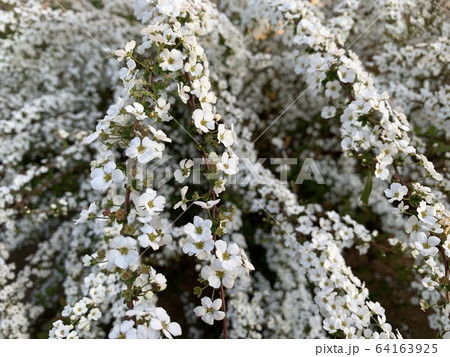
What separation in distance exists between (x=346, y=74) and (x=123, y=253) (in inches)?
56.6

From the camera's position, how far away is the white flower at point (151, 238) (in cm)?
129

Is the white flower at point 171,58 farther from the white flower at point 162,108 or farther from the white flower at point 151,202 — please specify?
the white flower at point 151,202

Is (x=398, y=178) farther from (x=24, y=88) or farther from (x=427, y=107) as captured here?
(x=24, y=88)

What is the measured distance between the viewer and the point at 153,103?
1.55 metres

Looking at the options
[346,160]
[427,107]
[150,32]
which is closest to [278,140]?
[346,160]

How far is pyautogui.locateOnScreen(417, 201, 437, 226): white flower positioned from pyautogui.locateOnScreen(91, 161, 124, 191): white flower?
3.92ft

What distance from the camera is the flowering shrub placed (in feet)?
4.99

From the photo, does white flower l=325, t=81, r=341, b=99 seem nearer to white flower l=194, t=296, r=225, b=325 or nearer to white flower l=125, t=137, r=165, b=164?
white flower l=125, t=137, r=165, b=164

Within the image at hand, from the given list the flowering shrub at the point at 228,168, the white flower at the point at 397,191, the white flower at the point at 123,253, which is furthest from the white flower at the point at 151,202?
the white flower at the point at 397,191

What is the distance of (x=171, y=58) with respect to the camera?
1562 millimetres

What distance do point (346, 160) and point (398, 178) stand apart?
1.79 metres

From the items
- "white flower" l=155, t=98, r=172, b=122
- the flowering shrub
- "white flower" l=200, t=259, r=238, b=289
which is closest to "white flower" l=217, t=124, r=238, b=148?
the flowering shrub

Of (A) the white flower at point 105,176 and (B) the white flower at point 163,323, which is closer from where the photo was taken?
(B) the white flower at point 163,323

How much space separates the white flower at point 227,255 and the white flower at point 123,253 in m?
0.28
